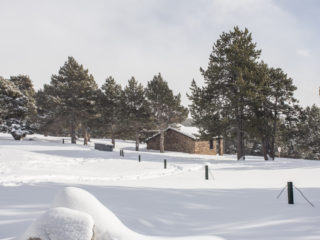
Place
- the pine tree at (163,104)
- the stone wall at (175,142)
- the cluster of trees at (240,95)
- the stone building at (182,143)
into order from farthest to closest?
the stone wall at (175,142) < the stone building at (182,143) < the pine tree at (163,104) < the cluster of trees at (240,95)

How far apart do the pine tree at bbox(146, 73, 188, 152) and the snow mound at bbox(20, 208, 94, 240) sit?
110 ft

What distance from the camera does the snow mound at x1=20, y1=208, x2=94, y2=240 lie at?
3.45m

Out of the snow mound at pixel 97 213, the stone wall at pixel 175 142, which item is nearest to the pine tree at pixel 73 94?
the stone wall at pixel 175 142

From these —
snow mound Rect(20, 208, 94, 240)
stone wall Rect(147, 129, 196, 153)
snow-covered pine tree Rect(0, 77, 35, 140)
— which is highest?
snow-covered pine tree Rect(0, 77, 35, 140)

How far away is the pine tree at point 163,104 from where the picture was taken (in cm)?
3766

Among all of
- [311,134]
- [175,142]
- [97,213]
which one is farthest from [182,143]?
[97,213]

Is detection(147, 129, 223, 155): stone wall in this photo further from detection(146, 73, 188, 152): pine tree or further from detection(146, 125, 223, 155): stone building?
detection(146, 73, 188, 152): pine tree

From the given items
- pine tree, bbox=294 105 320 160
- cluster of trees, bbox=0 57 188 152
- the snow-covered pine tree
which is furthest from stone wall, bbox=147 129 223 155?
the snow-covered pine tree

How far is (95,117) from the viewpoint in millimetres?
40344

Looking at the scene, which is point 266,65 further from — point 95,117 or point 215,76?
point 95,117

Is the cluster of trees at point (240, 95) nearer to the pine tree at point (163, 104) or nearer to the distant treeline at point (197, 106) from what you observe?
the distant treeline at point (197, 106)

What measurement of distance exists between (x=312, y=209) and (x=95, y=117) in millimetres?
36555

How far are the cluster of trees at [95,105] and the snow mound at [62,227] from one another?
33637 millimetres

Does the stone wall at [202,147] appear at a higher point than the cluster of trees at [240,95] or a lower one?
lower
